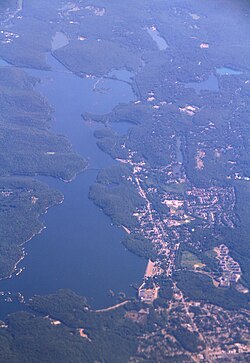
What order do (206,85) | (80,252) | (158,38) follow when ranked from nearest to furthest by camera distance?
(80,252), (206,85), (158,38)

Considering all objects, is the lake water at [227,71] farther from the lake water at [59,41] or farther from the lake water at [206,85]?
the lake water at [59,41]

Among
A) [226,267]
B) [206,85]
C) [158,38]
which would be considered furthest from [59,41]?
[226,267]

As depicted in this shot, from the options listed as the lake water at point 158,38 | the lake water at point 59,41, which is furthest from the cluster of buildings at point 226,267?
the lake water at point 59,41

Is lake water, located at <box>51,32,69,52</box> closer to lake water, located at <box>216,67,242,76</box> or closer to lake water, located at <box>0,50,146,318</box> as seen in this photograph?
lake water, located at <box>216,67,242,76</box>

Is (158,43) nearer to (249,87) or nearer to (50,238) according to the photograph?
(249,87)

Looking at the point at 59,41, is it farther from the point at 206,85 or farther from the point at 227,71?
the point at 227,71

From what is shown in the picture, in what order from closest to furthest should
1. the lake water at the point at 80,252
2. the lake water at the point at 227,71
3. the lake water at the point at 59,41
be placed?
the lake water at the point at 80,252 < the lake water at the point at 227,71 < the lake water at the point at 59,41
